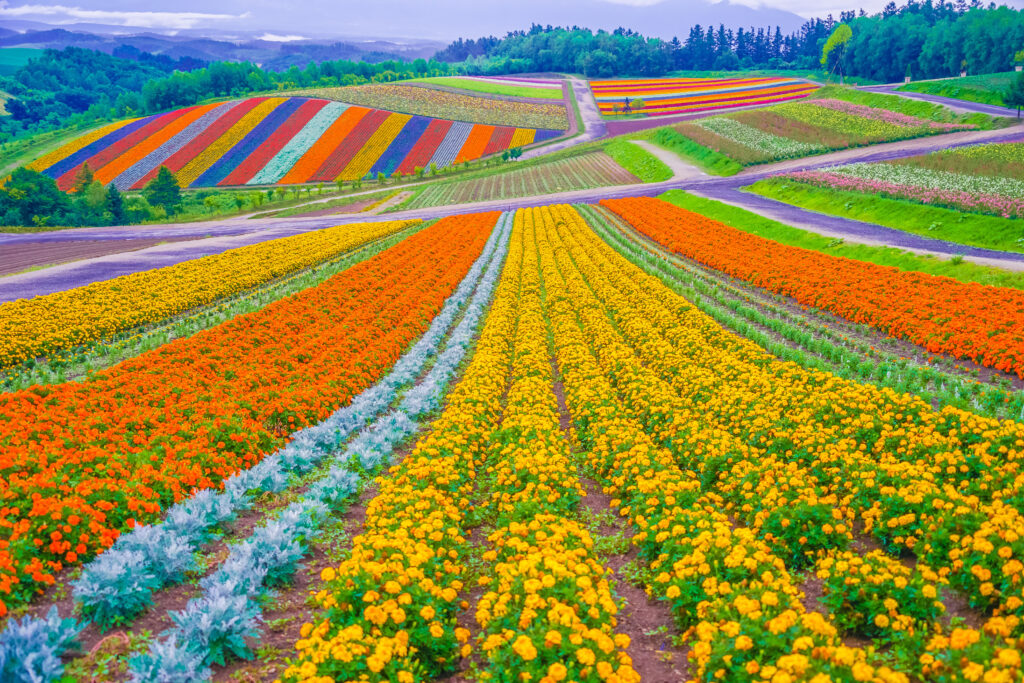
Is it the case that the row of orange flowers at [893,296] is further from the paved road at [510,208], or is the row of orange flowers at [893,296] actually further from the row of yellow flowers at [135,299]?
the row of yellow flowers at [135,299]

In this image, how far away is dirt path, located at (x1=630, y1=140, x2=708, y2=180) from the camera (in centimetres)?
6696

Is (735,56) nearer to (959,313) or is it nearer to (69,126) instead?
(69,126)

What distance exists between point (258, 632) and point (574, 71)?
188597 mm

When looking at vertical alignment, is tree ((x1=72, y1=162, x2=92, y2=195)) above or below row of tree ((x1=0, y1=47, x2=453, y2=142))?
below

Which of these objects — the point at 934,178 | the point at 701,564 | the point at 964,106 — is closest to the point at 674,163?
the point at 934,178

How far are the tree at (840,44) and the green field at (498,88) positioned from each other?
60.9 metres

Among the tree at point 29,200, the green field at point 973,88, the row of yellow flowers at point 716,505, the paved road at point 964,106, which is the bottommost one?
the row of yellow flowers at point 716,505

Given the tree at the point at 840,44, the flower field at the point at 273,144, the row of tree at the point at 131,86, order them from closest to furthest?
the flower field at the point at 273,144 < the row of tree at the point at 131,86 < the tree at the point at 840,44

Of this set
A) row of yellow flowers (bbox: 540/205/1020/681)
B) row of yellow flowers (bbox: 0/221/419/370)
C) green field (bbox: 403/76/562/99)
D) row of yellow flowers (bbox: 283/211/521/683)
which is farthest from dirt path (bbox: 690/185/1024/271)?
green field (bbox: 403/76/562/99)

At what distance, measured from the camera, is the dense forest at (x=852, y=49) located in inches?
3782

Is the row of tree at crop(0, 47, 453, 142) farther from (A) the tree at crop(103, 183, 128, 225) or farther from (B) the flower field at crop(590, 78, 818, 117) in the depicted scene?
(A) the tree at crop(103, 183, 128, 225)

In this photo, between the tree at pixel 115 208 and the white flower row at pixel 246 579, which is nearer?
the white flower row at pixel 246 579

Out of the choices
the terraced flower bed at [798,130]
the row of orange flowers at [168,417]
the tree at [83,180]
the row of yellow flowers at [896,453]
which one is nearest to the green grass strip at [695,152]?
the terraced flower bed at [798,130]

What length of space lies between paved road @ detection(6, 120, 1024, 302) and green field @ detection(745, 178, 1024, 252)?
3.74ft
